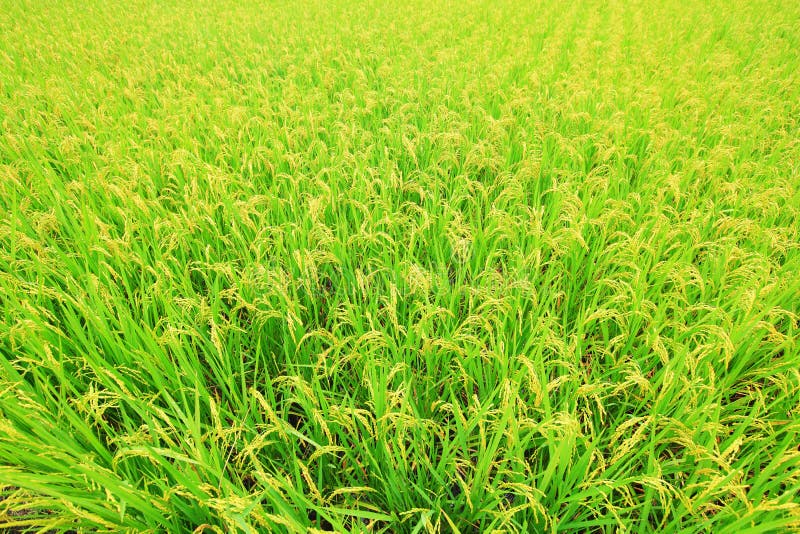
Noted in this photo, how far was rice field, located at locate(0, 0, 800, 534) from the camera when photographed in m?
1.40

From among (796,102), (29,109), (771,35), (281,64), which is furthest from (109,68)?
(771,35)

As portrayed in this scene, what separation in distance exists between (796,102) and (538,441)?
5.35 meters

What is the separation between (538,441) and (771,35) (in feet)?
30.1

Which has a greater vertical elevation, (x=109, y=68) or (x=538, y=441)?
(x=109, y=68)

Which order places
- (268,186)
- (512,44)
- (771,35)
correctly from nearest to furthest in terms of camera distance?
1. (268,186)
2. (512,44)
3. (771,35)

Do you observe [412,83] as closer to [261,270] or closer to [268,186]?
[268,186]

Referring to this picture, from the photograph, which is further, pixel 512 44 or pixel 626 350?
pixel 512 44

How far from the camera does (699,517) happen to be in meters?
1.42

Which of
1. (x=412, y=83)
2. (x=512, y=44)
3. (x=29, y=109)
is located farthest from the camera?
(x=512, y=44)

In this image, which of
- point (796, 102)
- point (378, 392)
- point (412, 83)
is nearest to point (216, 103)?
point (412, 83)

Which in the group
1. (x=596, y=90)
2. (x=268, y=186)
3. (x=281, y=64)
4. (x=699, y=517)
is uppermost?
(x=281, y=64)

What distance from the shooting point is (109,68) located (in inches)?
218

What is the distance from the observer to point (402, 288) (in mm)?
2244

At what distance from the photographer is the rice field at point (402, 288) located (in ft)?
4.58
